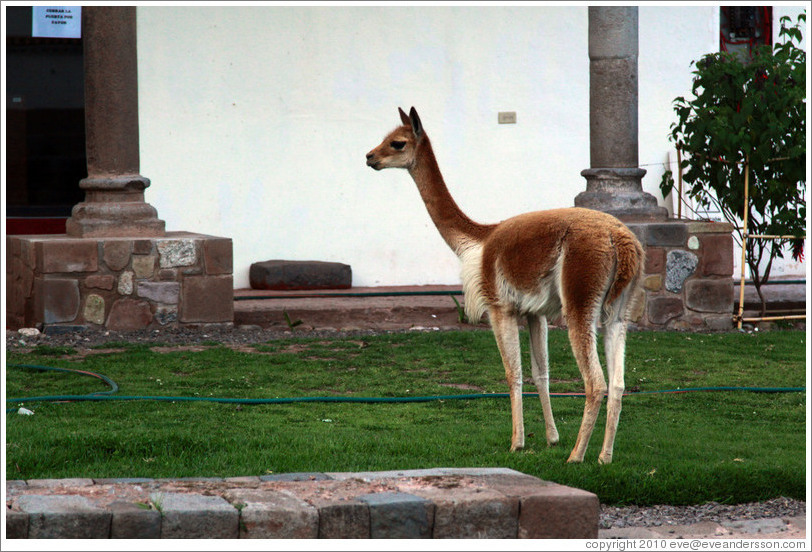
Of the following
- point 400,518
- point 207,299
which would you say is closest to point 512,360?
point 400,518

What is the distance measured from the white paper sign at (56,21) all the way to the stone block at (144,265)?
340cm

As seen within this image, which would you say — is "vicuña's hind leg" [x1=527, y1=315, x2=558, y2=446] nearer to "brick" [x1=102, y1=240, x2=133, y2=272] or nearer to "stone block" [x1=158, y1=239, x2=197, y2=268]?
"stone block" [x1=158, y1=239, x2=197, y2=268]

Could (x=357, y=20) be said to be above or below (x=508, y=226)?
above

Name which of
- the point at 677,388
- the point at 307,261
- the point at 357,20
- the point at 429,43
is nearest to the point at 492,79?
the point at 429,43

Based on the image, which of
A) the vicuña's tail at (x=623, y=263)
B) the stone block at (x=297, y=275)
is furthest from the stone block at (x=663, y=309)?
the vicuña's tail at (x=623, y=263)

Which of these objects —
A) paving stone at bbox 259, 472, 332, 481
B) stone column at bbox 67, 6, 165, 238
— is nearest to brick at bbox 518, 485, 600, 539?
paving stone at bbox 259, 472, 332, 481

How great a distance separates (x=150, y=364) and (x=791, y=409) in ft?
14.6

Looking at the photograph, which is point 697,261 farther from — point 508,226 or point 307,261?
point 508,226

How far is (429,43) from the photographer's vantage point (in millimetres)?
12344

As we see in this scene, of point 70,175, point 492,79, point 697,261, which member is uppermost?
point 492,79

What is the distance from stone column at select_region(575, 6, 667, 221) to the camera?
33.0ft

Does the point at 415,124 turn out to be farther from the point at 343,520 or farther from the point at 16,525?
the point at 16,525

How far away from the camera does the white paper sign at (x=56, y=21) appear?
1127cm

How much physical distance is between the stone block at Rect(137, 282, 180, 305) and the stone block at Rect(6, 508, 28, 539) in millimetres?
5864
